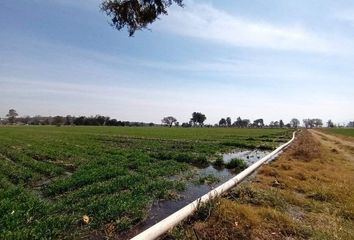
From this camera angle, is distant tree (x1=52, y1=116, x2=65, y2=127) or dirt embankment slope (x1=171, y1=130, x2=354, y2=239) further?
distant tree (x1=52, y1=116, x2=65, y2=127)

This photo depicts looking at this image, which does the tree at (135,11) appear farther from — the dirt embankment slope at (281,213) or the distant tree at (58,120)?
the distant tree at (58,120)

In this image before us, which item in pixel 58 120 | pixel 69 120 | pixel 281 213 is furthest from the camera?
pixel 58 120

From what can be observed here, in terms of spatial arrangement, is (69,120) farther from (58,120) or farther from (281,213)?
(281,213)

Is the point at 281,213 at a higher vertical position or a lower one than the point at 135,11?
lower

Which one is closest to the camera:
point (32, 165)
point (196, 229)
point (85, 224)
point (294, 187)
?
point (196, 229)

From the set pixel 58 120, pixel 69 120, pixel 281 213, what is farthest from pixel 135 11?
pixel 58 120

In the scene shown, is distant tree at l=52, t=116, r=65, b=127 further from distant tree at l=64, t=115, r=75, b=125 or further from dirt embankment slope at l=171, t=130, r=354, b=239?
dirt embankment slope at l=171, t=130, r=354, b=239

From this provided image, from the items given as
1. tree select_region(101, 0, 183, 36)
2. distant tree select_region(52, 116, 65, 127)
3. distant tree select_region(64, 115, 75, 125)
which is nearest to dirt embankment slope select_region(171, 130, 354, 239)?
tree select_region(101, 0, 183, 36)

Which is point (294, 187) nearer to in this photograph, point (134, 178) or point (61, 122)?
point (134, 178)

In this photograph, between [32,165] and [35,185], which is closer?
[35,185]

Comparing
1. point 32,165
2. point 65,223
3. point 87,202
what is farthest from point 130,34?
point 32,165

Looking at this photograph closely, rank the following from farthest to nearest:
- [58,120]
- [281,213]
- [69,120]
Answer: [58,120] → [69,120] → [281,213]

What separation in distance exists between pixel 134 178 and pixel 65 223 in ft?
16.7

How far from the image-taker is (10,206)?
763 centimetres
